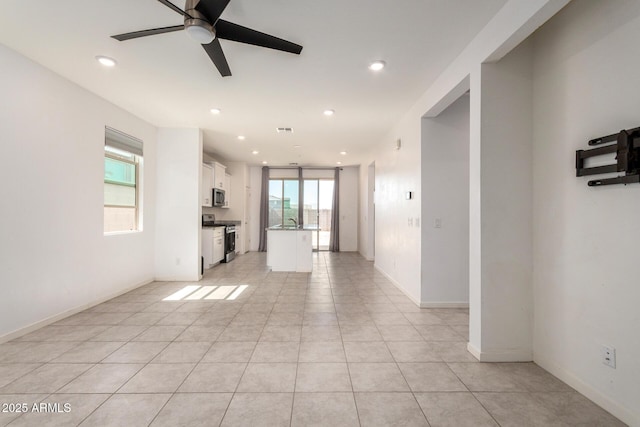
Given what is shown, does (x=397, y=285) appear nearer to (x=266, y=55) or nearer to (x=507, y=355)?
(x=507, y=355)

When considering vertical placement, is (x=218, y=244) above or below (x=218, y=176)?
below

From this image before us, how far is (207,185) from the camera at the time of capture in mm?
6512

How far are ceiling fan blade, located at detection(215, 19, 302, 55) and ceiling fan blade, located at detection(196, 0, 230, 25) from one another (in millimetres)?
83

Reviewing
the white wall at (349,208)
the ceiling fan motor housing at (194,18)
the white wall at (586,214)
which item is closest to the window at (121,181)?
the ceiling fan motor housing at (194,18)

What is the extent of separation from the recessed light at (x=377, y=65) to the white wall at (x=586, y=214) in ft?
4.19

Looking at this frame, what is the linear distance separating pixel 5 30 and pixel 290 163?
6460 mm

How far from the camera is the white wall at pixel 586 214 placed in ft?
5.45

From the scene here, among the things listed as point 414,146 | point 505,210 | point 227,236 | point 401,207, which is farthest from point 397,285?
point 227,236

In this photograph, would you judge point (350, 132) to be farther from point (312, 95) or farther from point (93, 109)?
point (93, 109)

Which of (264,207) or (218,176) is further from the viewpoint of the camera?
(264,207)

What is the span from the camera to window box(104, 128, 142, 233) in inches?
159

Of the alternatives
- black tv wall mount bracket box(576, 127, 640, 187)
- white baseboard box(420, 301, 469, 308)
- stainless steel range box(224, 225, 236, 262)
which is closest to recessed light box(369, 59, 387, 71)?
black tv wall mount bracket box(576, 127, 640, 187)

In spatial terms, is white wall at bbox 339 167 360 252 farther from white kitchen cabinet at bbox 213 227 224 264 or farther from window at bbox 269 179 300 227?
white kitchen cabinet at bbox 213 227 224 264

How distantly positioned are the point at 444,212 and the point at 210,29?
3226 mm
